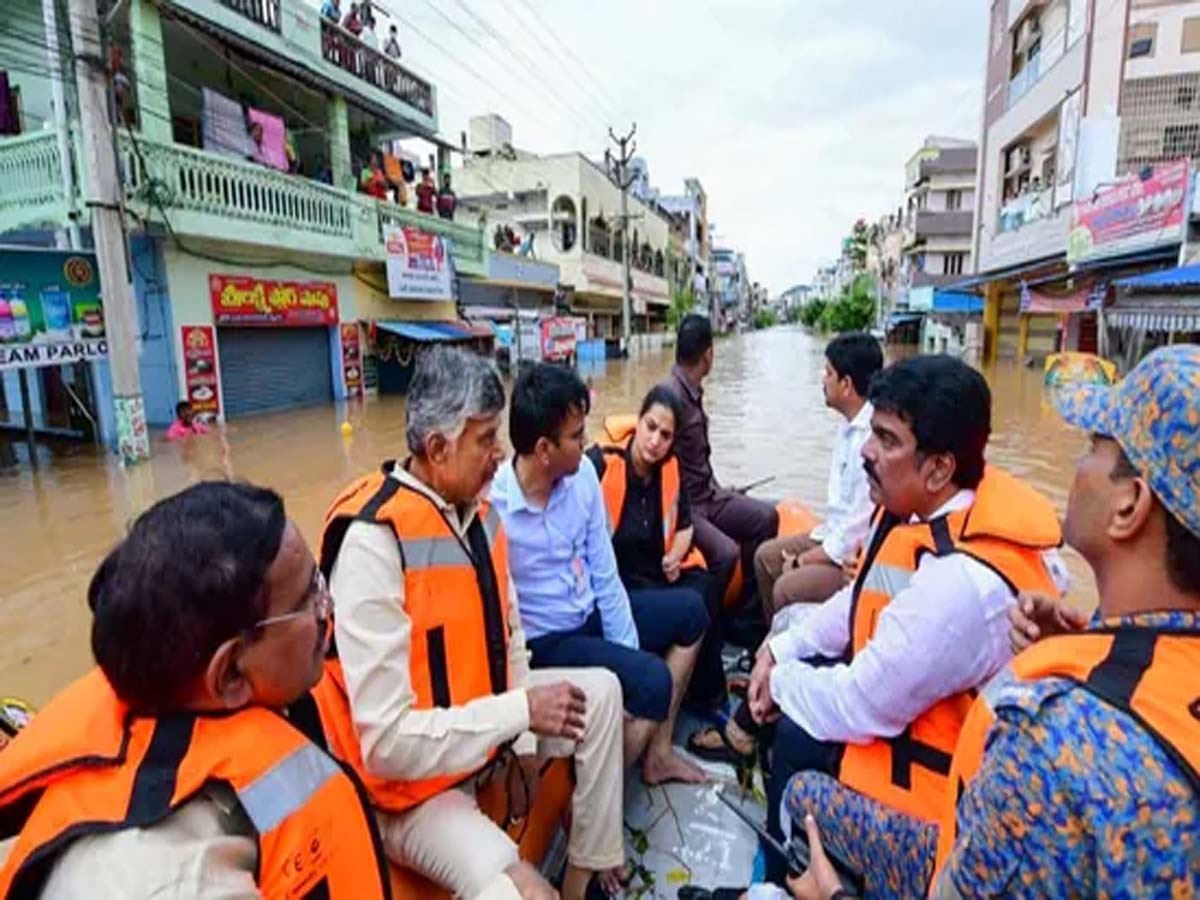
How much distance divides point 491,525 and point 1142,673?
139 centimetres

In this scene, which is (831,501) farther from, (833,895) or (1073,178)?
(1073,178)

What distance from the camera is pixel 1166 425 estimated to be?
0.81 meters

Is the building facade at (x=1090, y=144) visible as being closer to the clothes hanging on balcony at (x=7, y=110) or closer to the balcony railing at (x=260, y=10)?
the balcony railing at (x=260, y=10)

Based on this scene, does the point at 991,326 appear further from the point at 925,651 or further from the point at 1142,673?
the point at 1142,673

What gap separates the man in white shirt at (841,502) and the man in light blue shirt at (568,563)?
0.89m

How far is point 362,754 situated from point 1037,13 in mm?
27812

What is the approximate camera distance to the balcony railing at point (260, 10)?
10.7 meters

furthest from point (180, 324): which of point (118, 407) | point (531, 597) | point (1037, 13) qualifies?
point (1037, 13)

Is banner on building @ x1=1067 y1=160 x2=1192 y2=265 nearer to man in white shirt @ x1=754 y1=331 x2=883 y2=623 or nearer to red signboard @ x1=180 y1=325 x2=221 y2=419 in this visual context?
man in white shirt @ x1=754 y1=331 x2=883 y2=623

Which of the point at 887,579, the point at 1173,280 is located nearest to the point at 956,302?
the point at 1173,280

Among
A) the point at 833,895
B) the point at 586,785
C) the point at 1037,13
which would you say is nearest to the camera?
the point at 833,895

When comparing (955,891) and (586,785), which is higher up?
(955,891)

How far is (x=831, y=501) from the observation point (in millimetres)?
3203

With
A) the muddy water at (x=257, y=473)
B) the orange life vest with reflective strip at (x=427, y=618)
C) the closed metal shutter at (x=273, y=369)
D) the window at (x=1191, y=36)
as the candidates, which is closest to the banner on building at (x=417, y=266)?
the closed metal shutter at (x=273, y=369)
